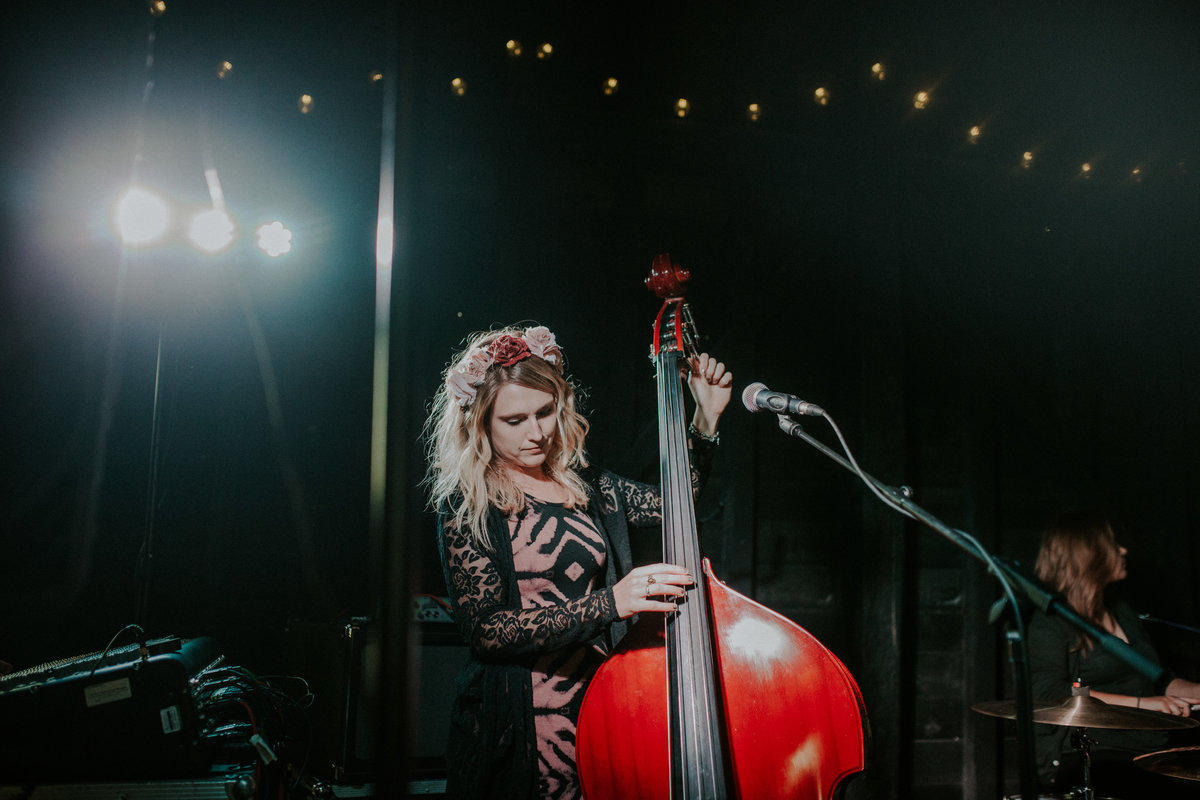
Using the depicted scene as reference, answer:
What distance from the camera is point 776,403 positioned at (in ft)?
5.32

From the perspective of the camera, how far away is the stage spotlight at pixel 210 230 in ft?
9.52

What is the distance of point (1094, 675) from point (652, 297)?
2.40m

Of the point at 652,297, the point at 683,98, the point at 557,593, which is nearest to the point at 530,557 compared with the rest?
the point at 557,593

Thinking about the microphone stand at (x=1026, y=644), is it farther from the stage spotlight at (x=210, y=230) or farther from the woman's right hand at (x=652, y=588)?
the stage spotlight at (x=210, y=230)

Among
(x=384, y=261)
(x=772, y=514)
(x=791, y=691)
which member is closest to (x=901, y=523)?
(x=772, y=514)

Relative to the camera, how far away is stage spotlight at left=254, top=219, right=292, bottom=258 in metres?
2.96

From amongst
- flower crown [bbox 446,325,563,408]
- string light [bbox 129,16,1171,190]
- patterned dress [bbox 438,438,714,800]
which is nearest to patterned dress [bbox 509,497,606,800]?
patterned dress [bbox 438,438,714,800]

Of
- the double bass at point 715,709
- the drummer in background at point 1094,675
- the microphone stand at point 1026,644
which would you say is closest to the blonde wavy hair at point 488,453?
the double bass at point 715,709

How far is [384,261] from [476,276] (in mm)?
2635

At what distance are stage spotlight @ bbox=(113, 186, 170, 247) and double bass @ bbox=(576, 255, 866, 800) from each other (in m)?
2.46

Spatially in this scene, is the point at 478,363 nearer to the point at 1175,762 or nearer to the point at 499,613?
the point at 499,613

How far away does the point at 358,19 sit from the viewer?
3197 mm

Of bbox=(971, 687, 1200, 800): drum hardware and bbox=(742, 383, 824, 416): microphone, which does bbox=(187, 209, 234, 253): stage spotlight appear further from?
bbox=(971, 687, 1200, 800): drum hardware

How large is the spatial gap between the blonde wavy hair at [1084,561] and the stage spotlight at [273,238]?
354 centimetres
